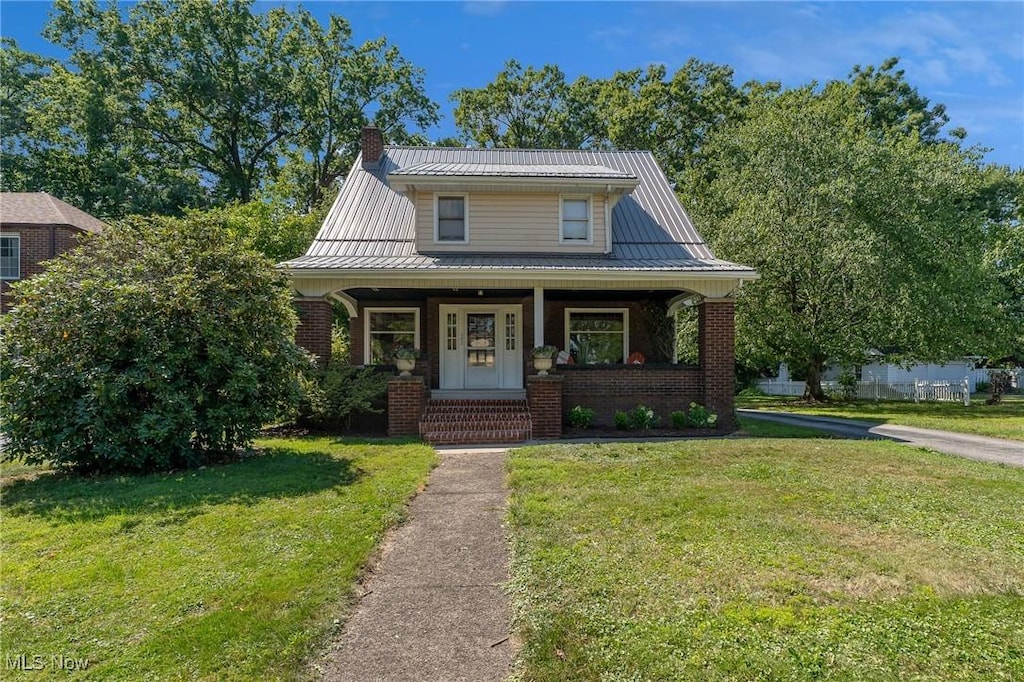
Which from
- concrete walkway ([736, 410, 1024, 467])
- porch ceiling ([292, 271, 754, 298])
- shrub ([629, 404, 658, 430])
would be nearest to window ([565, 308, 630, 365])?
porch ceiling ([292, 271, 754, 298])

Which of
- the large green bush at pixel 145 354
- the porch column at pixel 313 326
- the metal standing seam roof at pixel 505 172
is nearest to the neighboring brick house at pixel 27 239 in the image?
the porch column at pixel 313 326

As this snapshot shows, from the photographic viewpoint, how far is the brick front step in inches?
383

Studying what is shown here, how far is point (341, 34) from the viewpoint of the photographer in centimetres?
3017

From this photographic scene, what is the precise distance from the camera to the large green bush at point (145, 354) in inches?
262

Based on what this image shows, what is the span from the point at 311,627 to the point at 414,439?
6.64 metres

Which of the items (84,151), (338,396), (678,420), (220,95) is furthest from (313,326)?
(84,151)

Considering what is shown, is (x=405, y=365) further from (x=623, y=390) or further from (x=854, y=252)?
(x=854, y=252)

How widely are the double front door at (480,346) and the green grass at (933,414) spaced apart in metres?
9.09

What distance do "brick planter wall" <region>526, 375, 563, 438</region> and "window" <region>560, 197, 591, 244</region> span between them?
3.72 metres

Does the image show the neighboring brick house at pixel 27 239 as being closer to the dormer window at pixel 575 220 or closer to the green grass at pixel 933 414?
the dormer window at pixel 575 220

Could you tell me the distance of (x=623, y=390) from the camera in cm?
1088

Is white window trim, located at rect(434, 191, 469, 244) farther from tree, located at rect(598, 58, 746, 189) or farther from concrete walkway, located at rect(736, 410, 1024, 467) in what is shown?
tree, located at rect(598, 58, 746, 189)

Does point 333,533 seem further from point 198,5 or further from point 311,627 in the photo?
point 198,5

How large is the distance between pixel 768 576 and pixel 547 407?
21.7 ft
